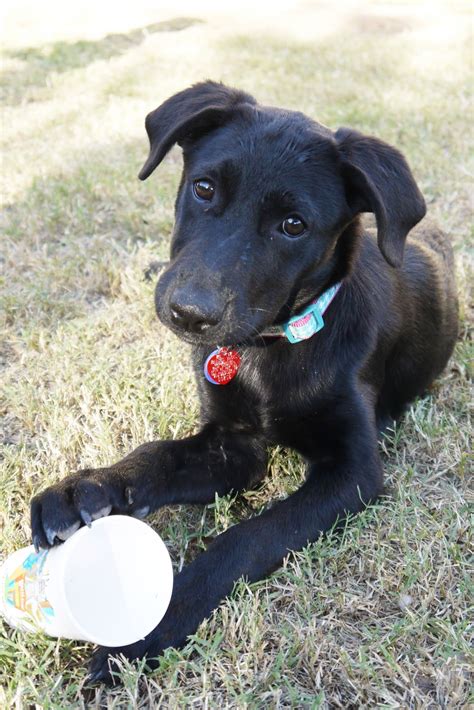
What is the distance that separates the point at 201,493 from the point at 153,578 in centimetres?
66

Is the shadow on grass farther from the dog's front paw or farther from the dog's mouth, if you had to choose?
the dog's front paw

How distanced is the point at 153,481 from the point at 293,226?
89 centimetres

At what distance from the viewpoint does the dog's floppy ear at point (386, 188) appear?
2281 mm

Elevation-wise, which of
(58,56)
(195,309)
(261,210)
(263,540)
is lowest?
(58,56)

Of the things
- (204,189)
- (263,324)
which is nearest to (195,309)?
(263,324)

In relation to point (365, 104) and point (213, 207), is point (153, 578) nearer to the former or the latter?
point (213, 207)

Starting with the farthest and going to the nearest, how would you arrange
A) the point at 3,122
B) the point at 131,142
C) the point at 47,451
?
the point at 3,122 < the point at 131,142 < the point at 47,451

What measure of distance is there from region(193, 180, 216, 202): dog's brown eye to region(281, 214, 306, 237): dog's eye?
0.24 meters

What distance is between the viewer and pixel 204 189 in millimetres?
2363

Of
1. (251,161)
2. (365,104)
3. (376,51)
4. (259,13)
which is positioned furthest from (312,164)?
(259,13)

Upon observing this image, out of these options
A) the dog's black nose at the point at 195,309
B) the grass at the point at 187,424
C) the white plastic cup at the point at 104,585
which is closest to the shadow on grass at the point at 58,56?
the grass at the point at 187,424

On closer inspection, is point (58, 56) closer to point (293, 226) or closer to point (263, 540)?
point (293, 226)

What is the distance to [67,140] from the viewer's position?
5.71m

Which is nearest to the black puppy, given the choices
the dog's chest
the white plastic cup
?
the dog's chest
